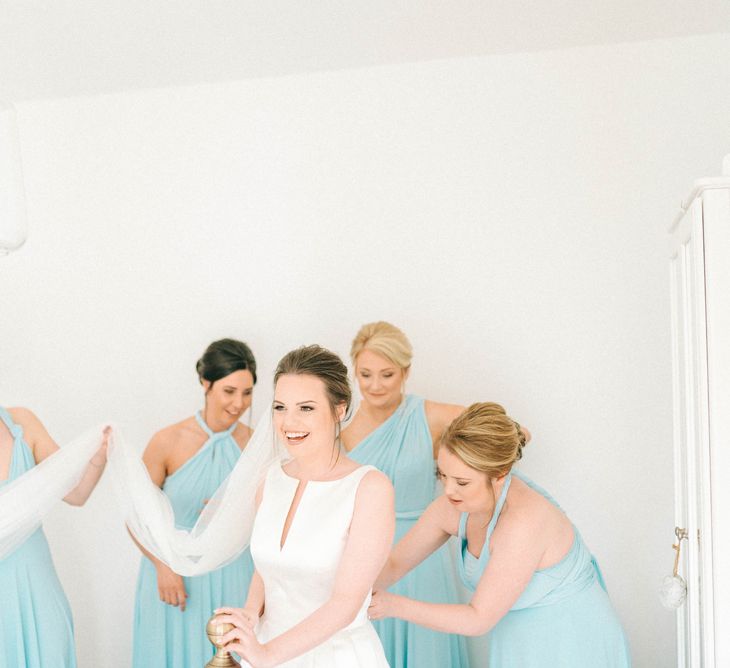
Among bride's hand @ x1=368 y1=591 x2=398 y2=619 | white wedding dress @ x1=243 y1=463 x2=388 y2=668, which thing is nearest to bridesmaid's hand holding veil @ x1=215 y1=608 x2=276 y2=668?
white wedding dress @ x1=243 y1=463 x2=388 y2=668

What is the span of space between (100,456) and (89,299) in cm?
151

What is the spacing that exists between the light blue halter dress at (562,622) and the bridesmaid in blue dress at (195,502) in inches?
56.3

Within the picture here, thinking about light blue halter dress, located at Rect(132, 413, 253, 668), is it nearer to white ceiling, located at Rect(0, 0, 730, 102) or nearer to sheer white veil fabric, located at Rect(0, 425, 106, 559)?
sheer white veil fabric, located at Rect(0, 425, 106, 559)

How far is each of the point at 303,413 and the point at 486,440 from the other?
1.75 ft

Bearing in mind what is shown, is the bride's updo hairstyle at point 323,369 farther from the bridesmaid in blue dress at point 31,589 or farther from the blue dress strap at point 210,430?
the blue dress strap at point 210,430

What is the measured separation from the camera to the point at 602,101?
3.91 meters

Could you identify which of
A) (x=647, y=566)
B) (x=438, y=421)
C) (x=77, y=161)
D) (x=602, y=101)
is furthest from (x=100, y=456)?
(x=602, y=101)

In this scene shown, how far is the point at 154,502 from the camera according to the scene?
9.70 ft

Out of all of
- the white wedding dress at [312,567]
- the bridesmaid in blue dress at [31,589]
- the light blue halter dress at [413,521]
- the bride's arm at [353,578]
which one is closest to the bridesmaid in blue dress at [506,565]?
the white wedding dress at [312,567]

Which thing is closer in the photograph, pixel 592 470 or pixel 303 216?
pixel 592 470

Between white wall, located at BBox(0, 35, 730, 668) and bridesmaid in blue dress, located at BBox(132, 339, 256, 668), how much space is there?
20.7 inches

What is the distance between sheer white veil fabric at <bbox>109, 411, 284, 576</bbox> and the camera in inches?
104

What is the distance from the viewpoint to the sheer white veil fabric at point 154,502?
266 centimetres

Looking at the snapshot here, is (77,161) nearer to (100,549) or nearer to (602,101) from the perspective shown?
(100,549)
